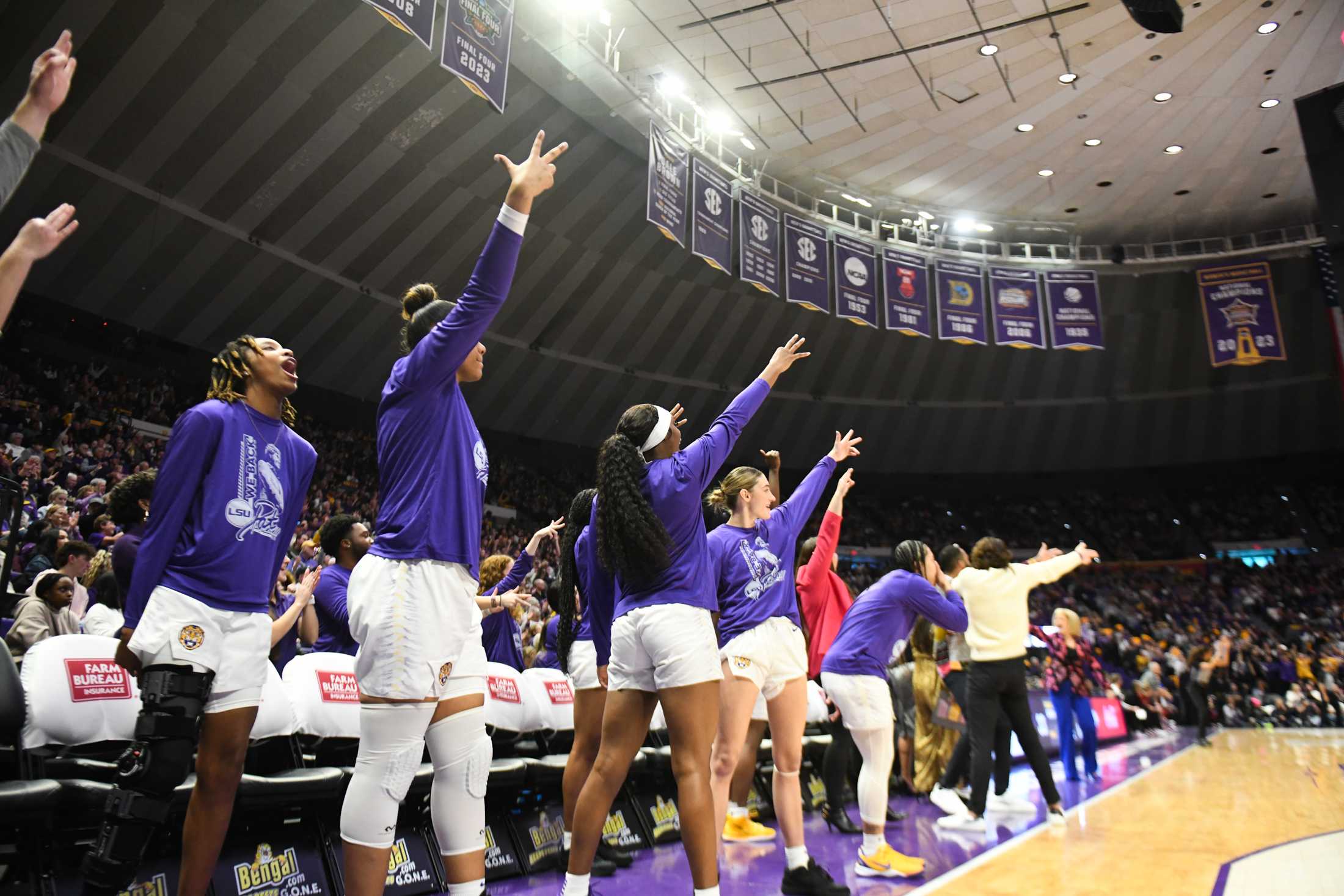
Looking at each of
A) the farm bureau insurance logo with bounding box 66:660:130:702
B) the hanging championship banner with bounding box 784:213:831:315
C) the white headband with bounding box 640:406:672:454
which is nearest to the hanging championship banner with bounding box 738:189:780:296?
the hanging championship banner with bounding box 784:213:831:315

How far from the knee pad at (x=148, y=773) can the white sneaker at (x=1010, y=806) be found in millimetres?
5084

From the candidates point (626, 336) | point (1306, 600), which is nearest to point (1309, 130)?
point (626, 336)

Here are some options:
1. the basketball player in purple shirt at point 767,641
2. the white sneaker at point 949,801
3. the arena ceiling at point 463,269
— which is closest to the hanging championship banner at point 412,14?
the arena ceiling at point 463,269

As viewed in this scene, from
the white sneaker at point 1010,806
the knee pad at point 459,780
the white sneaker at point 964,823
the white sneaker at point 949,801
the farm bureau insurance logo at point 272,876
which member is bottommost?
the white sneaker at point 1010,806

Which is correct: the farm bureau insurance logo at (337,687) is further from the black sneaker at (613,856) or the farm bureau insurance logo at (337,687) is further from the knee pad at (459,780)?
the black sneaker at (613,856)

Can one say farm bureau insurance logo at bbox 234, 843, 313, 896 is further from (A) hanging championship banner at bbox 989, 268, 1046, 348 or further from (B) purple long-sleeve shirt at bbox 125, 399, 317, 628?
(A) hanging championship banner at bbox 989, 268, 1046, 348

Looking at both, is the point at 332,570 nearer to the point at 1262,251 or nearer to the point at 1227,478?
the point at 1262,251

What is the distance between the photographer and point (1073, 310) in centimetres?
1681

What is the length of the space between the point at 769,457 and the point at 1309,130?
2324 mm

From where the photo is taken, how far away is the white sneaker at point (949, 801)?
18.5 ft

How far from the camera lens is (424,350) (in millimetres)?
2375

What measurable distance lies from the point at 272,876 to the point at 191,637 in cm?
123

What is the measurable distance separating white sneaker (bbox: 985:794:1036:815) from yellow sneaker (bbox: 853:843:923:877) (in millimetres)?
1969

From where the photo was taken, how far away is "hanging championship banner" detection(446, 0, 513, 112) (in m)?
8.65
